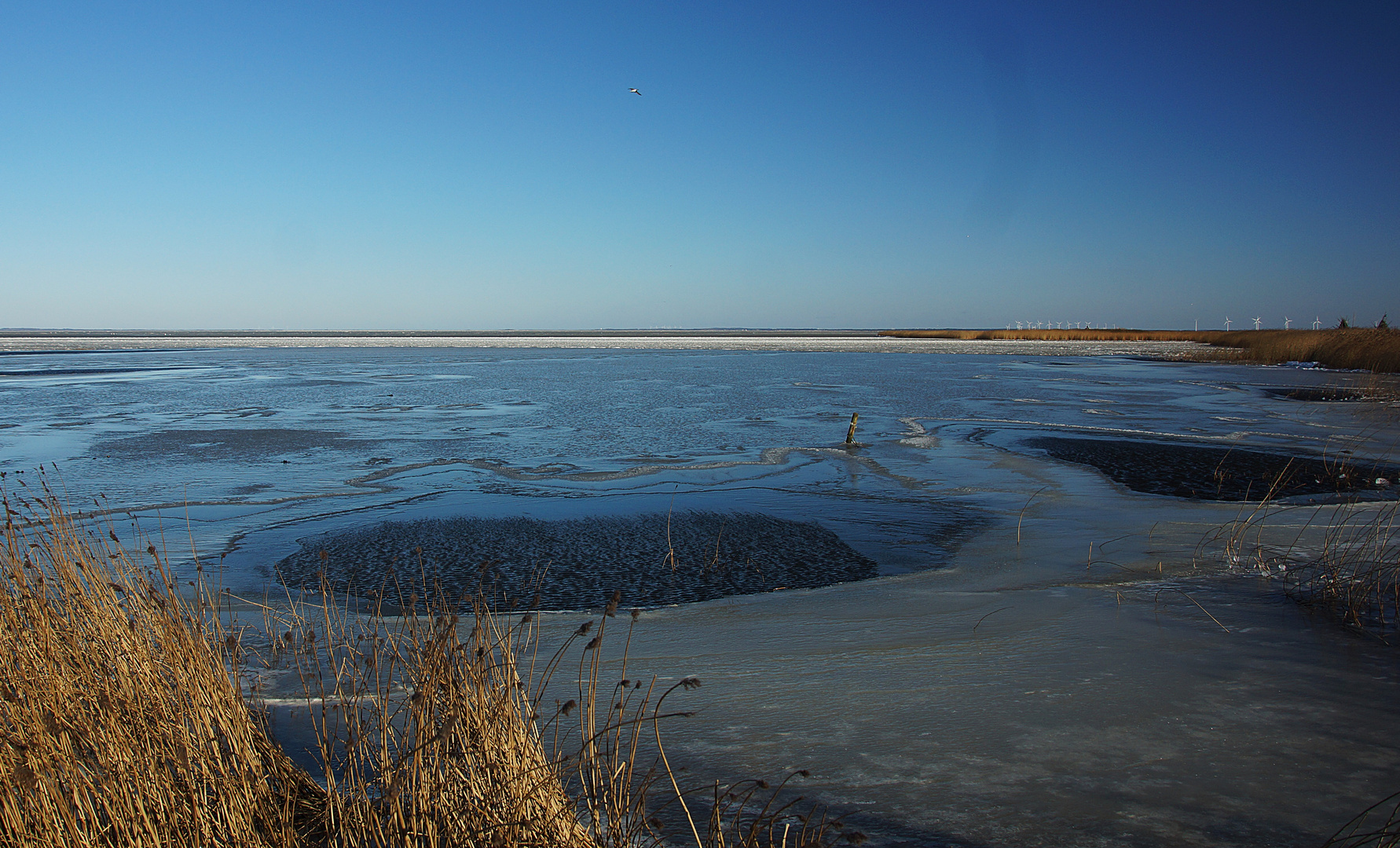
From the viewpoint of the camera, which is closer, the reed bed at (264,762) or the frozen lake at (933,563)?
the reed bed at (264,762)

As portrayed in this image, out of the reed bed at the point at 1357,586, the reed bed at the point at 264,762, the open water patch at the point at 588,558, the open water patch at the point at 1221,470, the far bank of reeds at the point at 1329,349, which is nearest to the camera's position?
the reed bed at the point at 264,762

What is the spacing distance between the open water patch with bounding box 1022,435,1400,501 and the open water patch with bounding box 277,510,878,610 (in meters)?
5.47

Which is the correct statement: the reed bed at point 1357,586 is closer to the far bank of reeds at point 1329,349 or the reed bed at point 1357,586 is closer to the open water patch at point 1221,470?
the open water patch at point 1221,470

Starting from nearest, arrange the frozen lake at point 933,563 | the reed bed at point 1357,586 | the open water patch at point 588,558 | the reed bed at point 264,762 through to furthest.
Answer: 1. the reed bed at point 264,762
2. the frozen lake at point 933,563
3. the reed bed at point 1357,586
4. the open water patch at point 588,558

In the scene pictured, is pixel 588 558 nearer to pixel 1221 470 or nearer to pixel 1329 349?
pixel 1221 470

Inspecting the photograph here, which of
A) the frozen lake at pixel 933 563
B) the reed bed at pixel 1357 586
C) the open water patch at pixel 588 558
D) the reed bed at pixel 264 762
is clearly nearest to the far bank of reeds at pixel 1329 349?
the frozen lake at pixel 933 563

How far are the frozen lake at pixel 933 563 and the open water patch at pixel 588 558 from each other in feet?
1.06

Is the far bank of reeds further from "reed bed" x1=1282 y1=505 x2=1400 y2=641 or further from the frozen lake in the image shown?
"reed bed" x1=1282 y1=505 x2=1400 y2=641

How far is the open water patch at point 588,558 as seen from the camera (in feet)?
22.2

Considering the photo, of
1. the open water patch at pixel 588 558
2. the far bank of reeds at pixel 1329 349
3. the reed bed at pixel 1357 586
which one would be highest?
the far bank of reeds at pixel 1329 349

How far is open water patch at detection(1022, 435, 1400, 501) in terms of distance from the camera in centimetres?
1045

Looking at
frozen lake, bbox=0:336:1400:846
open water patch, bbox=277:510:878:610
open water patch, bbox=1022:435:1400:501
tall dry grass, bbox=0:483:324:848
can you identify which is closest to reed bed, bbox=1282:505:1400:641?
frozen lake, bbox=0:336:1400:846

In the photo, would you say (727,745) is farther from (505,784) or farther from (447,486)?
(447,486)

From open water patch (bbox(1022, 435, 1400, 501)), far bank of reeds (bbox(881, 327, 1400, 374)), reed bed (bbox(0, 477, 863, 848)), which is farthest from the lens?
far bank of reeds (bbox(881, 327, 1400, 374))
